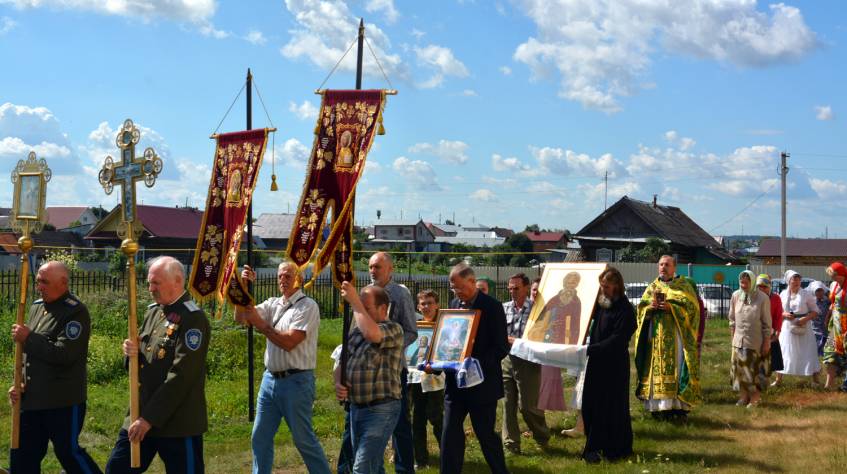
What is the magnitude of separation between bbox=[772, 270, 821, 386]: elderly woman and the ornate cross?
1063 cm

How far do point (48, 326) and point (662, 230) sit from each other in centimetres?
4593

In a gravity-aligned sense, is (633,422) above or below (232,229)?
below

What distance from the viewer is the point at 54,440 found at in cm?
639

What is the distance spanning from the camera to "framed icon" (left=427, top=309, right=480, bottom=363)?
280 inches

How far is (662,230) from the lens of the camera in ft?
162

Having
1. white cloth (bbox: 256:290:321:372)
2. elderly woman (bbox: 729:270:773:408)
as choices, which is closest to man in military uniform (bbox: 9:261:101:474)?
white cloth (bbox: 256:290:321:372)

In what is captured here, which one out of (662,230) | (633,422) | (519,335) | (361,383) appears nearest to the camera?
(361,383)

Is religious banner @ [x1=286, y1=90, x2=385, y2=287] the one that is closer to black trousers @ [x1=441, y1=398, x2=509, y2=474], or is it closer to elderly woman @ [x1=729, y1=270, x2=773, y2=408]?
black trousers @ [x1=441, y1=398, x2=509, y2=474]

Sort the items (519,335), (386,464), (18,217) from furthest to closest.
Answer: (519,335)
(386,464)
(18,217)

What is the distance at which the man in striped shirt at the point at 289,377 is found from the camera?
6.51 meters

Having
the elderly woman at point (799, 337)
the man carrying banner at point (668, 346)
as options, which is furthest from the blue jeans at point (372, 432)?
the elderly woman at point (799, 337)

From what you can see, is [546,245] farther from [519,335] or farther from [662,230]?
[519,335]

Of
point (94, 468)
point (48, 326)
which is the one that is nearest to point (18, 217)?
point (48, 326)

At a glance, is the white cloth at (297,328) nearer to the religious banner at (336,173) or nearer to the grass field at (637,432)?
the religious banner at (336,173)
